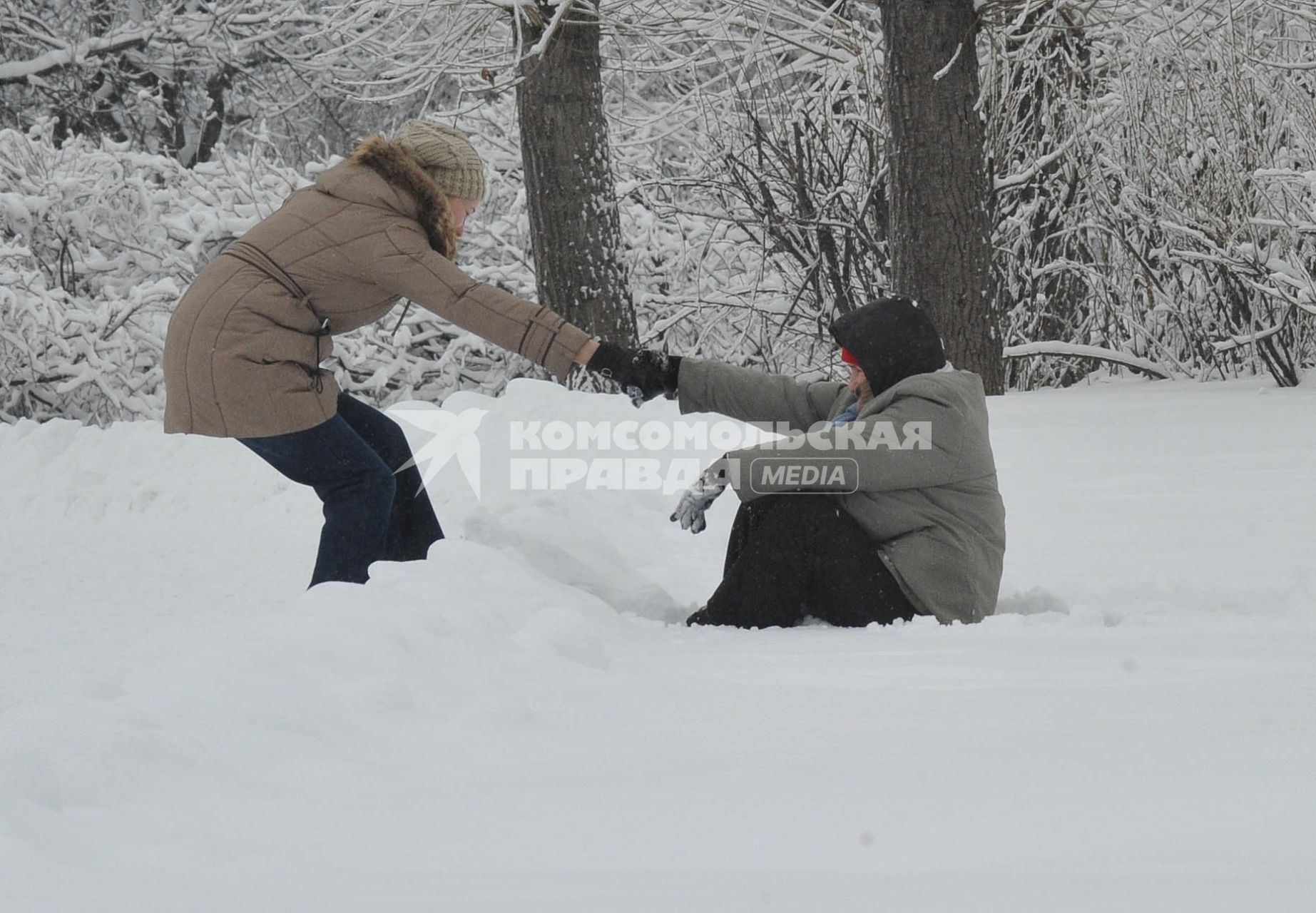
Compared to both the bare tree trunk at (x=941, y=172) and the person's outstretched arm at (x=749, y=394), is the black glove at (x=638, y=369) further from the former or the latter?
the bare tree trunk at (x=941, y=172)

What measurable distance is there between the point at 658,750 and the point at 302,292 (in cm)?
198

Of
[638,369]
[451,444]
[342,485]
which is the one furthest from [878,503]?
[451,444]

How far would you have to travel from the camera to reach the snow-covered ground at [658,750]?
1.49 metres

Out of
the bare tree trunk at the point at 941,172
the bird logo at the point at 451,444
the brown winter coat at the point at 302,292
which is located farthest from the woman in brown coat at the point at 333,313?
the bare tree trunk at the point at 941,172

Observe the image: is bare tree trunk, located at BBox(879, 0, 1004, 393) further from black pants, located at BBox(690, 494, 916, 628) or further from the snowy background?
black pants, located at BBox(690, 494, 916, 628)

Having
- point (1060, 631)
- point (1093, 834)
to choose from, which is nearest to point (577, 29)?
point (1060, 631)

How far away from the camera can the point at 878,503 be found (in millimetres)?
3229

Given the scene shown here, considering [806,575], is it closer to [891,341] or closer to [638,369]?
[891,341]

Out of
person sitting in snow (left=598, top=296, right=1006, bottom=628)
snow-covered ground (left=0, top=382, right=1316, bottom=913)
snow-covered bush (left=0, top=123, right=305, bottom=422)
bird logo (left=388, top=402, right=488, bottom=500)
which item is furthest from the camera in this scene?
snow-covered bush (left=0, top=123, right=305, bottom=422)

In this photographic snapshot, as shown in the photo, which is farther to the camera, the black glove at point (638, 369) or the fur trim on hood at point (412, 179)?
the black glove at point (638, 369)

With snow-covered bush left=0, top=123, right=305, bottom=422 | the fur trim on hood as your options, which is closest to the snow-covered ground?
the fur trim on hood

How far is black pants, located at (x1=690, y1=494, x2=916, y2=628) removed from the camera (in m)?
3.19

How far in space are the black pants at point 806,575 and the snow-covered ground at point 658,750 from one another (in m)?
0.10

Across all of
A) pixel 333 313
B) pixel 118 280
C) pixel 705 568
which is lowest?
pixel 705 568
